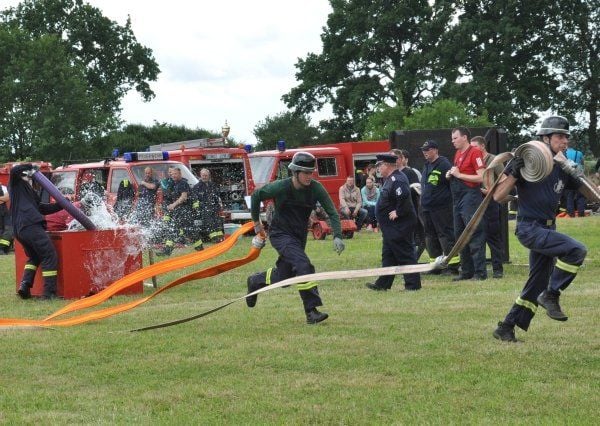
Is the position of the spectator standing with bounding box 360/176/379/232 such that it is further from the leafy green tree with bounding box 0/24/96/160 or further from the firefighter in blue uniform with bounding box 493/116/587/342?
the leafy green tree with bounding box 0/24/96/160

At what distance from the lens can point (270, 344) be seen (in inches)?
380

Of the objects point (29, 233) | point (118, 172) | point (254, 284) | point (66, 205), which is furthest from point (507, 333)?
point (118, 172)

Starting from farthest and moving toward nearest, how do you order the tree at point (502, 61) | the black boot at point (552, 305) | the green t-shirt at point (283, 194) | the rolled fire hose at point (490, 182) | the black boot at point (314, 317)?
the tree at point (502, 61), the green t-shirt at point (283, 194), the black boot at point (314, 317), the black boot at point (552, 305), the rolled fire hose at point (490, 182)

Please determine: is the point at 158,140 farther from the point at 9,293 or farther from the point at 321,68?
the point at 9,293

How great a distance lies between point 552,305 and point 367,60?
5509 cm

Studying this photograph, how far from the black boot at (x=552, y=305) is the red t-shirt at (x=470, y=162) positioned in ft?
17.0

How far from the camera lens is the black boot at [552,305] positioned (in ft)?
29.7

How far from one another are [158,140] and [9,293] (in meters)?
57.4

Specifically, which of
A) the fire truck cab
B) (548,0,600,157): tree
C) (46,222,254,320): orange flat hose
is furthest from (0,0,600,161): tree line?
(46,222,254,320): orange flat hose

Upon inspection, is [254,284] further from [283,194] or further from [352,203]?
[352,203]

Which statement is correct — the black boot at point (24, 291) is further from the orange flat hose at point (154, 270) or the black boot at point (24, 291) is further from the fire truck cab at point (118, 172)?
the fire truck cab at point (118, 172)

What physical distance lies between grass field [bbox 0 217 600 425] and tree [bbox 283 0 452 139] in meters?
48.2

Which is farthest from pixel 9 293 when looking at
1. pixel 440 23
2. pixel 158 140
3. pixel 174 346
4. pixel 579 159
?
pixel 158 140


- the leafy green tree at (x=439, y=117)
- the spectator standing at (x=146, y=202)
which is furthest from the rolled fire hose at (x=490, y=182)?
the leafy green tree at (x=439, y=117)
